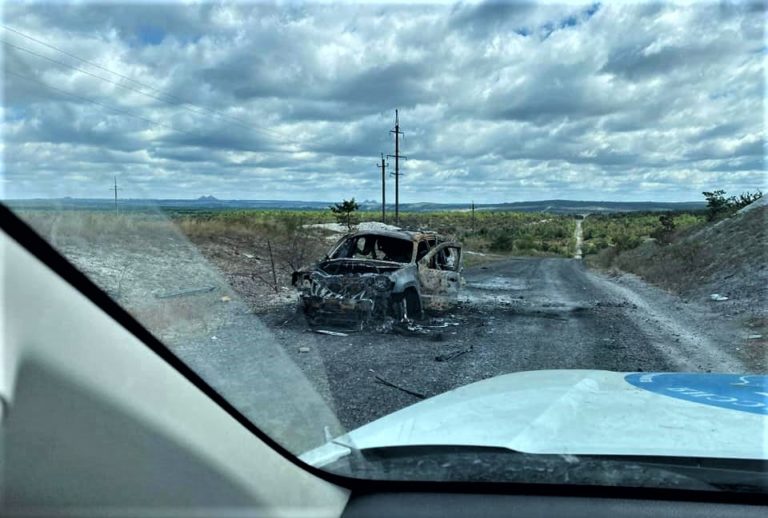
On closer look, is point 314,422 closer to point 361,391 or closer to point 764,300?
point 361,391

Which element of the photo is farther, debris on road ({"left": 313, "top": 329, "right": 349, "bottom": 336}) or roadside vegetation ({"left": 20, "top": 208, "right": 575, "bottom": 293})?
debris on road ({"left": 313, "top": 329, "right": 349, "bottom": 336})

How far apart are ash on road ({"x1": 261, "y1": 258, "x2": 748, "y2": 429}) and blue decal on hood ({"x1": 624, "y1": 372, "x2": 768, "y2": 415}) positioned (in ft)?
7.05

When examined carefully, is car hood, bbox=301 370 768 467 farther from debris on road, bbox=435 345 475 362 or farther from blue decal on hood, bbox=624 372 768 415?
debris on road, bbox=435 345 475 362

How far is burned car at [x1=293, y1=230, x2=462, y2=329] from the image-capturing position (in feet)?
33.5

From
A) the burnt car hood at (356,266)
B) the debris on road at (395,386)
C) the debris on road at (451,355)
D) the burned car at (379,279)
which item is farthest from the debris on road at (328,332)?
the debris on road at (395,386)

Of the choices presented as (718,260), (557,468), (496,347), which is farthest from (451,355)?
(718,260)

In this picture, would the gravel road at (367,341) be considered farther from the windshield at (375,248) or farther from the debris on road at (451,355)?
the windshield at (375,248)

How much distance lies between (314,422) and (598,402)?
145cm

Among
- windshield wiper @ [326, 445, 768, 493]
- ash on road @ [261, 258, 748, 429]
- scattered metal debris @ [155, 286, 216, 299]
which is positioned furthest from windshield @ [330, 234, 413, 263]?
windshield wiper @ [326, 445, 768, 493]

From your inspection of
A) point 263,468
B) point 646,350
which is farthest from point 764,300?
point 263,468

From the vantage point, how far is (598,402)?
316 centimetres

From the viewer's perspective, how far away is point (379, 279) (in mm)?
10273

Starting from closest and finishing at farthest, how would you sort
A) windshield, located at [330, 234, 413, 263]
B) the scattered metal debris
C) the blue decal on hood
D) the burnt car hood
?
1. the blue decal on hood
2. the scattered metal debris
3. the burnt car hood
4. windshield, located at [330, 234, 413, 263]

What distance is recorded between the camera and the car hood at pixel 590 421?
2.52m
